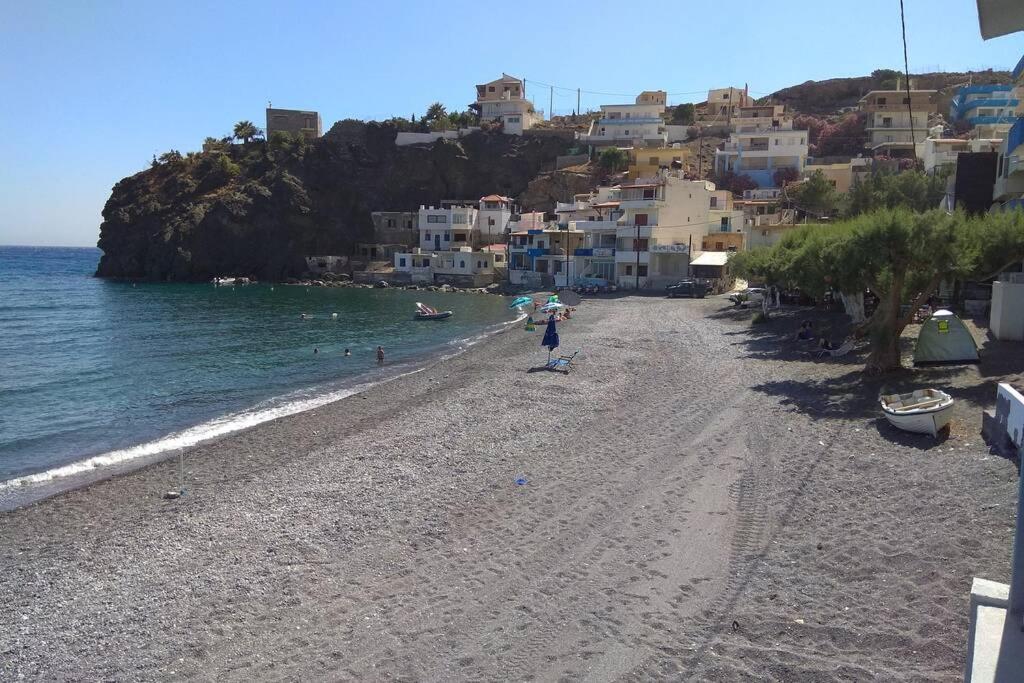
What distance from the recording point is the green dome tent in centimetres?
1884

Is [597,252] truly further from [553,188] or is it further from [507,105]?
[507,105]

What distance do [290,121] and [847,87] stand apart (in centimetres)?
9271

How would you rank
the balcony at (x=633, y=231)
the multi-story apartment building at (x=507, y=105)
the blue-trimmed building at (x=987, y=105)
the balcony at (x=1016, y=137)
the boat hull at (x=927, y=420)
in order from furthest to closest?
1. the multi-story apartment building at (x=507, y=105)
2. the blue-trimmed building at (x=987, y=105)
3. the balcony at (x=633, y=231)
4. the balcony at (x=1016, y=137)
5. the boat hull at (x=927, y=420)

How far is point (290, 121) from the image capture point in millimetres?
113312

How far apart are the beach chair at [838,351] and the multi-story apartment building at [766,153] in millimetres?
58568

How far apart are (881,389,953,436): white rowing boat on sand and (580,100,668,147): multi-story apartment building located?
271 feet

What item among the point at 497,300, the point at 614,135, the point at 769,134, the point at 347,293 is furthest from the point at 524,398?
the point at 614,135

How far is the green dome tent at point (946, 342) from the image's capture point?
1884cm

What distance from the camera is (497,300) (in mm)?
63000

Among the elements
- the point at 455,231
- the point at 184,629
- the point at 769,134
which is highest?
the point at 769,134

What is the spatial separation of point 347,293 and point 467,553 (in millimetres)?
64873

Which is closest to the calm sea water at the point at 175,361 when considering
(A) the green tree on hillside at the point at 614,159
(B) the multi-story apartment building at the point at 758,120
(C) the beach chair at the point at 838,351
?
(C) the beach chair at the point at 838,351

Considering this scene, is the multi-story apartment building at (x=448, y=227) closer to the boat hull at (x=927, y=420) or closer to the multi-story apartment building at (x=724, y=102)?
the multi-story apartment building at (x=724, y=102)

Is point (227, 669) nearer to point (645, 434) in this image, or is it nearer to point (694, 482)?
point (694, 482)
